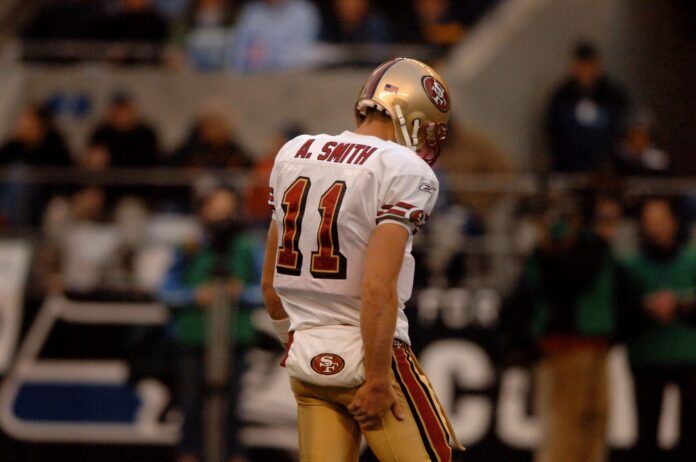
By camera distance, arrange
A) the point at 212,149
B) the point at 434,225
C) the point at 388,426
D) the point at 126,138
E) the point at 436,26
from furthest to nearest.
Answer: the point at 436,26 < the point at 126,138 < the point at 212,149 < the point at 434,225 < the point at 388,426

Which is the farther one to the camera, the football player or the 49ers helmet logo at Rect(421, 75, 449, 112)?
the 49ers helmet logo at Rect(421, 75, 449, 112)

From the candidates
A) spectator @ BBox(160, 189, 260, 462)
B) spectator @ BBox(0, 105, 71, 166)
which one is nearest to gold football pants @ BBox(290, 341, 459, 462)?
spectator @ BBox(160, 189, 260, 462)

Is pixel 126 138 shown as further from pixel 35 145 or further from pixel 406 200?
pixel 406 200

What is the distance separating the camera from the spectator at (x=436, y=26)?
15189mm

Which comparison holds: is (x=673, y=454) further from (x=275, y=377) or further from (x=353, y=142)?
(x=353, y=142)

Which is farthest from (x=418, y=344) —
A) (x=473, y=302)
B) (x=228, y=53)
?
(x=228, y=53)

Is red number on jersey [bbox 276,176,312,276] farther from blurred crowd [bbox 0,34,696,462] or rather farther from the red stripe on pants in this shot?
blurred crowd [bbox 0,34,696,462]

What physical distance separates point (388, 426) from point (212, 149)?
8069 mm

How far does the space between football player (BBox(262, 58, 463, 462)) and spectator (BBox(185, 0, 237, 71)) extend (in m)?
10.3

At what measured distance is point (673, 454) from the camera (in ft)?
31.5

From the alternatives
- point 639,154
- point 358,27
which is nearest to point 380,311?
point 639,154

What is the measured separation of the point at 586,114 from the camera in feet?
45.1

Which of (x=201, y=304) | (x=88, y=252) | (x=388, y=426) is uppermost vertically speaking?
(x=88, y=252)

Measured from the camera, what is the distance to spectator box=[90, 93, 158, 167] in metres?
12.8
